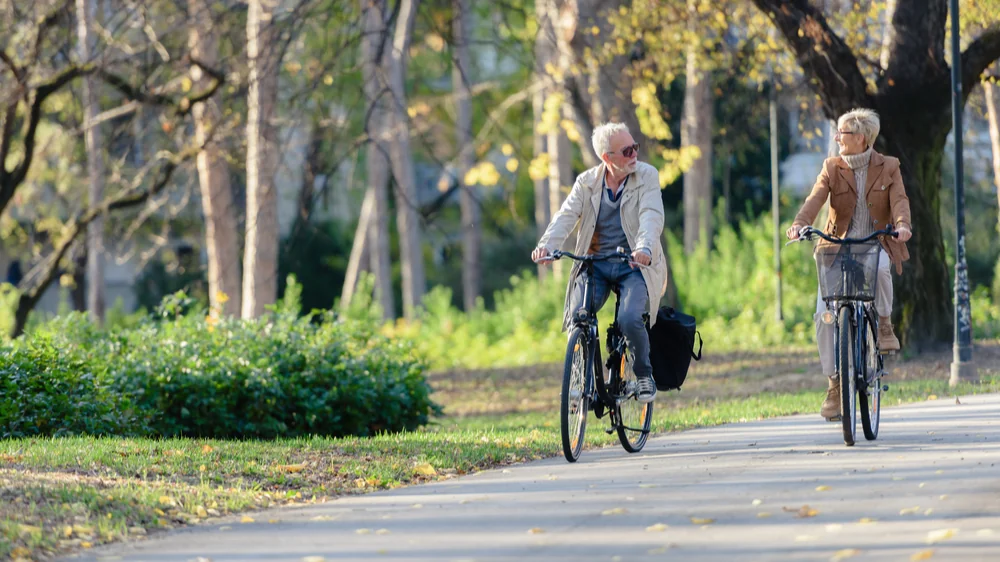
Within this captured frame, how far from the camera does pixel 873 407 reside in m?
9.22

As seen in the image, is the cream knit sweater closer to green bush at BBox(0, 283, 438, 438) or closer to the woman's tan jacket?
the woman's tan jacket

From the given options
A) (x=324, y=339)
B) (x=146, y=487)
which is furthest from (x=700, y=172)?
(x=146, y=487)

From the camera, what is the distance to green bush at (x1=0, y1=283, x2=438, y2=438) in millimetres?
11344

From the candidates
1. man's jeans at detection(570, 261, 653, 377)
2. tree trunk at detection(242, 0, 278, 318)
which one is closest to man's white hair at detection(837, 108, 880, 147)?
man's jeans at detection(570, 261, 653, 377)

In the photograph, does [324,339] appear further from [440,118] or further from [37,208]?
[440,118]

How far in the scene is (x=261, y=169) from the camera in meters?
18.5

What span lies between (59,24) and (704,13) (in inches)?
316

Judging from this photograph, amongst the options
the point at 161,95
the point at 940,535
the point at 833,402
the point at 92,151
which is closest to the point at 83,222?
the point at 161,95

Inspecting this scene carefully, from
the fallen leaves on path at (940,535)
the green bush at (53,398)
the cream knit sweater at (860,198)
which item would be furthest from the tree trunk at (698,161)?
the fallen leaves on path at (940,535)

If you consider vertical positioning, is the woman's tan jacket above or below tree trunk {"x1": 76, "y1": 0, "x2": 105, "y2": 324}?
below

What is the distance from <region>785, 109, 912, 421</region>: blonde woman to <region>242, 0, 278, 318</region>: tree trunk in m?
8.15

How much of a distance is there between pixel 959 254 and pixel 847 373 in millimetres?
6039

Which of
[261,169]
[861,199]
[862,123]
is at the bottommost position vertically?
[861,199]

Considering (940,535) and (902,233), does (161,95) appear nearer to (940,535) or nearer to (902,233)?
(902,233)
